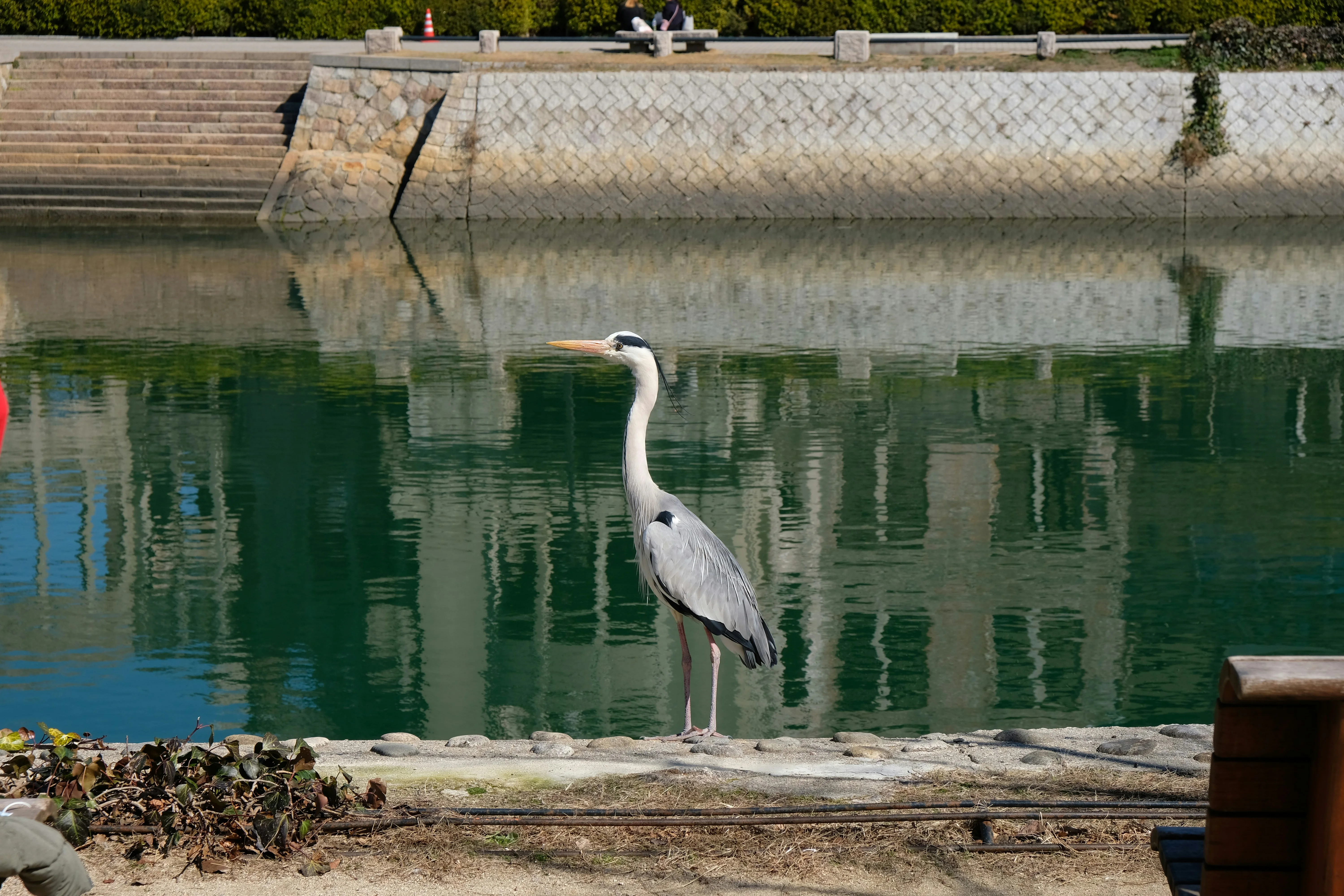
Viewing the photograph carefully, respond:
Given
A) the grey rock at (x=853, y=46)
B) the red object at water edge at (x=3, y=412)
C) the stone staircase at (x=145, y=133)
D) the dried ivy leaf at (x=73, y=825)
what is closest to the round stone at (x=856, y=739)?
the dried ivy leaf at (x=73, y=825)

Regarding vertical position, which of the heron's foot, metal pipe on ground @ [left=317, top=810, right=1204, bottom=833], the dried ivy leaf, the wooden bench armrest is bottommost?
the heron's foot

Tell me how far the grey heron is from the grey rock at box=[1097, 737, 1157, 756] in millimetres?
1570

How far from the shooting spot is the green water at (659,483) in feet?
29.6

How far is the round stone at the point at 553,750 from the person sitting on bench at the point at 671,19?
87.1 feet

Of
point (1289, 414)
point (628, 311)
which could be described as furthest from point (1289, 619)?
point (628, 311)

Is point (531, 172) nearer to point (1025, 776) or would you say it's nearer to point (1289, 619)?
point (1289, 619)

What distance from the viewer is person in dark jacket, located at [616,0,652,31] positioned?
108 ft

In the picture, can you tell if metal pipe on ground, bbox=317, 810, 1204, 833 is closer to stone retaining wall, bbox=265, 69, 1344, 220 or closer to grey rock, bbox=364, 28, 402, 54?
stone retaining wall, bbox=265, 69, 1344, 220

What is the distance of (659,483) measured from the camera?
12648 mm

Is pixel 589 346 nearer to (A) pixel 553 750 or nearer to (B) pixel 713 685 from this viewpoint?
(B) pixel 713 685

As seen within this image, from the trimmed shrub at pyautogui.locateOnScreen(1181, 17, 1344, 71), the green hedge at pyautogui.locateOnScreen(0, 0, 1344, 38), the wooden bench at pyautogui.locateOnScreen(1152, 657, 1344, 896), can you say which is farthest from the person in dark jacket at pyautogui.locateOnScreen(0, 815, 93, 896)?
the green hedge at pyautogui.locateOnScreen(0, 0, 1344, 38)

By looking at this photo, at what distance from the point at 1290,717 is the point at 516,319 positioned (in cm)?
1737

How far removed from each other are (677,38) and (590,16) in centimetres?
648

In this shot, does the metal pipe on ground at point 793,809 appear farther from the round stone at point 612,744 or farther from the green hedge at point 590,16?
the green hedge at point 590,16
